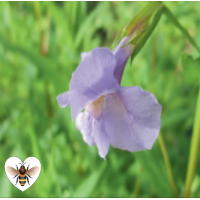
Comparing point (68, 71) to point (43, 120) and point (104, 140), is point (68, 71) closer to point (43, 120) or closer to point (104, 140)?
point (43, 120)

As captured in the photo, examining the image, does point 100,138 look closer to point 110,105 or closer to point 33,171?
point 110,105

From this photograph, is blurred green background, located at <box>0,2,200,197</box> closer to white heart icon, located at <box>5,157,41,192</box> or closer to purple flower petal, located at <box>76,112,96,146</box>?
white heart icon, located at <box>5,157,41,192</box>

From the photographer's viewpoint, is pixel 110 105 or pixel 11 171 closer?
pixel 110 105

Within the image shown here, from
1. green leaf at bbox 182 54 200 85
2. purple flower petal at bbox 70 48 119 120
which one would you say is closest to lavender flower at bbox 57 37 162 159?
purple flower petal at bbox 70 48 119 120

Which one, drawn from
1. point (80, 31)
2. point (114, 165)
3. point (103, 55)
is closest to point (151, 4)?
point (103, 55)

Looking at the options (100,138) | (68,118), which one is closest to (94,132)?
(100,138)

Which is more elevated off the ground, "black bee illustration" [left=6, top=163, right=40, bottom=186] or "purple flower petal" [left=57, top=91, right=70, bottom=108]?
"purple flower petal" [left=57, top=91, right=70, bottom=108]
